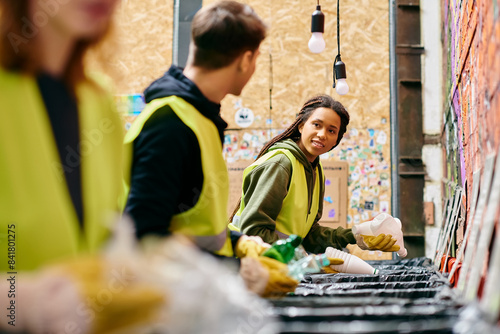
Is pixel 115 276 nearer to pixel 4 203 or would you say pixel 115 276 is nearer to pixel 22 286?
pixel 22 286

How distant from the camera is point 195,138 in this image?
169 centimetres

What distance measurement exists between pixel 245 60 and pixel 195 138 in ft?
1.22

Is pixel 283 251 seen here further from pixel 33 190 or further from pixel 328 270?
pixel 328 270

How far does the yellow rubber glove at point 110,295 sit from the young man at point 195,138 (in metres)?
0.49

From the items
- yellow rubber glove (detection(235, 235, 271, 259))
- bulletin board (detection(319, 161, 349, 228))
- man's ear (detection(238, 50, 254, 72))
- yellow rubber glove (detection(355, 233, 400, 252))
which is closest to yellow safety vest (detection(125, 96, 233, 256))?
yellow rubber glove (detection(235, 235, 271, 259))

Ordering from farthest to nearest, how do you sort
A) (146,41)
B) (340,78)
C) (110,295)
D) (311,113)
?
(146,41)
(340,78)
(311,113)
(110,295)

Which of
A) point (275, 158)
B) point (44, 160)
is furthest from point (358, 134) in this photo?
point (44, 160)

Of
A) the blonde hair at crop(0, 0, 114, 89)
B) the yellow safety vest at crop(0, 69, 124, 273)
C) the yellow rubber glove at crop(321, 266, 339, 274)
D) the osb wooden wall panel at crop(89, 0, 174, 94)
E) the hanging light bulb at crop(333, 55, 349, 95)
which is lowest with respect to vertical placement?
the yellow rubber glove at crop(321, 266, 339, 274)

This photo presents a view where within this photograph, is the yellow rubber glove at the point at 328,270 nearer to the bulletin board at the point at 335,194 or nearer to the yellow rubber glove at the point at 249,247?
the yellow rubber glove at the point at 249,247

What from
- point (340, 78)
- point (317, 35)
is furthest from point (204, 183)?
point (340, 78)

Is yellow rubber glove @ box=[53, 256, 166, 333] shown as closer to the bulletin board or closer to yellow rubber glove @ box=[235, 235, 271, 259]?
yellow rubber glove @ box=[235, 235, 271, 259]

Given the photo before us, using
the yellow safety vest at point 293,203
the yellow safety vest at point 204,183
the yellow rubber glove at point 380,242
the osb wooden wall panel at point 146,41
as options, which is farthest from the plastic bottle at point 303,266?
the osb wooden wall panel at point 146,41

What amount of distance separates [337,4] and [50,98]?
566cm

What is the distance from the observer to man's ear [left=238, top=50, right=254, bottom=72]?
6.15 feet
